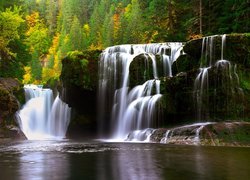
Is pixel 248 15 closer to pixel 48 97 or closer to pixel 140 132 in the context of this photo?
pixel 140 132

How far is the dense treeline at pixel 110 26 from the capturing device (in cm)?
4156

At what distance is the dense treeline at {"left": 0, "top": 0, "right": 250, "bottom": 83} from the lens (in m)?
41.6

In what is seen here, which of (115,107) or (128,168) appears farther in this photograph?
(115,107)

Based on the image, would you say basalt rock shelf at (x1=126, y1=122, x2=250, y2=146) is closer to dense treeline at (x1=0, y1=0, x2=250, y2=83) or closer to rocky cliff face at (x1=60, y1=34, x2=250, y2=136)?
rocky cliff face at (x1=60, y1=34, x2=250, y2=136)

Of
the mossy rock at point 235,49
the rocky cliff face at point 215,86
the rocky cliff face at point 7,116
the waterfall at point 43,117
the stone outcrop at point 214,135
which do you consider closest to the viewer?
the stone outcrop at point 214,135

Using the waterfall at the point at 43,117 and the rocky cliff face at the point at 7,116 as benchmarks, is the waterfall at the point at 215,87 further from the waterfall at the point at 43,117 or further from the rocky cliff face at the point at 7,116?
the waterfall at the point at 43,117

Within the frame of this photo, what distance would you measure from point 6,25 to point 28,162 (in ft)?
92.8

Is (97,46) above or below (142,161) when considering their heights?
above

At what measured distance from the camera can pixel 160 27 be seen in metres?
52.4

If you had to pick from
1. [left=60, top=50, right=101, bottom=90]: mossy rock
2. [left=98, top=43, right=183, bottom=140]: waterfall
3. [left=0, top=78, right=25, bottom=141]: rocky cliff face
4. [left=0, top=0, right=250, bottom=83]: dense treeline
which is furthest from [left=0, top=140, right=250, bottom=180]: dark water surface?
[left=0, top=0, right=250, bottom=83]: dense treeline

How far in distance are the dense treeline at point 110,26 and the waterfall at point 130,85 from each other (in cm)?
1019

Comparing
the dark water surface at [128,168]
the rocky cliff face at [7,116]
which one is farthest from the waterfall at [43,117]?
the dark water surface at [128,168]

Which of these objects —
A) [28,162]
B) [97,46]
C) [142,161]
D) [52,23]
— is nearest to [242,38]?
[142,161]

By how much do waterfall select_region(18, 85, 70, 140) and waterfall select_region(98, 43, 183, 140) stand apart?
846 centimetres
